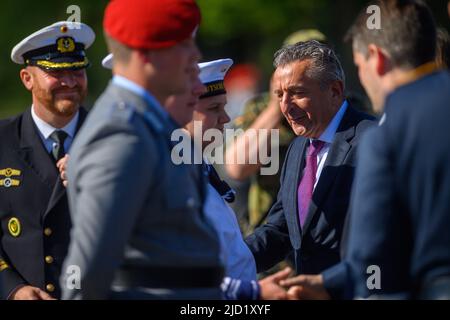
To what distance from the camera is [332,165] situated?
4.88m

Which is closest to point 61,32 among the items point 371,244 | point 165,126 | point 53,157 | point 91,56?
point 53,157

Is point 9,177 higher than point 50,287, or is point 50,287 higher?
point 9,177

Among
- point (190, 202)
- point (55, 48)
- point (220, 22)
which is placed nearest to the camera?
point (190, 202)

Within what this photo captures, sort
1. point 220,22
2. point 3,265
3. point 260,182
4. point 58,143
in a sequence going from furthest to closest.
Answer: point 220,22 → point 260,182 → point 58,143 → point 3,265

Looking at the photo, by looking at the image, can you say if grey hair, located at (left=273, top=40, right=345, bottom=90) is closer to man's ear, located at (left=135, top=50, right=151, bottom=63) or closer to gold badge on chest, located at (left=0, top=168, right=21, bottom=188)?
gold badge on chest, located at (left=0, top=168, right=21, bottom=188)

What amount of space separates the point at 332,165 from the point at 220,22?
1518 centimetres

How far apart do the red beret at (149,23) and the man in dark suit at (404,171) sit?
28.2 inches

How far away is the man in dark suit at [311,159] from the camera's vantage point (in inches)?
189

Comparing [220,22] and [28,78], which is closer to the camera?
[28,78]

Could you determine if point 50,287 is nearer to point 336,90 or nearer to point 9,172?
point 9,172

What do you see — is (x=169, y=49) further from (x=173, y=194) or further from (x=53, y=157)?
(x=53, y=157)

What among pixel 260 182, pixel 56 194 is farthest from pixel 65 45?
pixel 260 182

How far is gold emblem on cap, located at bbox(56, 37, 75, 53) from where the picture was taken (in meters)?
5.28

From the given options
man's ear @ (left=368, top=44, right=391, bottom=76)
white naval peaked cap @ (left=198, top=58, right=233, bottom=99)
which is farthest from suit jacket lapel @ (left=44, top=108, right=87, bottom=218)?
man's ear @ (left=368, top=44, right=391, bottom=76)
